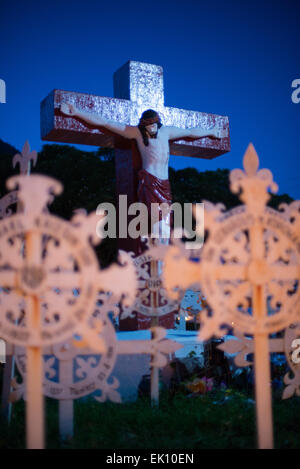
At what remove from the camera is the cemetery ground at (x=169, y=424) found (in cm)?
315

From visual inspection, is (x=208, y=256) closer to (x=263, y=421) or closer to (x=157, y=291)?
(x=263, y=421)

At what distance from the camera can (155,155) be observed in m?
6.09

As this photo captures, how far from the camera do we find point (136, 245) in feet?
19.7

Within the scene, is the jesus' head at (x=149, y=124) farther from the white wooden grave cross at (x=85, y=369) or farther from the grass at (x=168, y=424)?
the grass at (x=168, y=424)

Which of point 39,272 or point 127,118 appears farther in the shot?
point 127,118

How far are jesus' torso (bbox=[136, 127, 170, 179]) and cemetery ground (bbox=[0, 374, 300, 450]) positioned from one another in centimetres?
264

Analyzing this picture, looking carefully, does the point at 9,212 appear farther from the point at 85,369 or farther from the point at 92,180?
the point at 92,180

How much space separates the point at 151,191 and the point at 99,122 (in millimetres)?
1009

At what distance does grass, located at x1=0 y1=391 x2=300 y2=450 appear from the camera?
3.15 metres

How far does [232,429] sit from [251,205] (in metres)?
1.74

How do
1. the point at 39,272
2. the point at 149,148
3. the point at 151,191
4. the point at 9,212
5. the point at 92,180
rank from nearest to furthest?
1. the point at 39,272
2. the point at 9,212
3. the point at 151,191
4. the point at 149,148
5. the point at 92,180

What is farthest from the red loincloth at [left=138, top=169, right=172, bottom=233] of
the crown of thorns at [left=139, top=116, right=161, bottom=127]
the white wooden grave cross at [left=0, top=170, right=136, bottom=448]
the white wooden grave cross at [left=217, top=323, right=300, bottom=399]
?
the white wooden grave cross at [left=0, top=170, right=136, bottom=448]

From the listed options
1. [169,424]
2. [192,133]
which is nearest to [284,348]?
[169,424]

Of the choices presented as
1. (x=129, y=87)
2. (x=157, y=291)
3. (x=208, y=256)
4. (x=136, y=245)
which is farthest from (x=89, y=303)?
(x=129, y=87)
